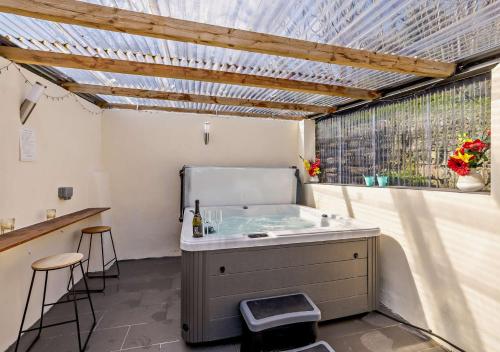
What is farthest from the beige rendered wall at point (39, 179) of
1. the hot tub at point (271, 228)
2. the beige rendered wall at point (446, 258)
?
the beige rendered wall at point (446, 258)

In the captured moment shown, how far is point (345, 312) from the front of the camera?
7.92ft

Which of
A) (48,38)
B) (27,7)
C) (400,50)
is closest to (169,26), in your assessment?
(27,7)

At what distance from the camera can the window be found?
224 centimetres

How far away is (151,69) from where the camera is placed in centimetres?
233

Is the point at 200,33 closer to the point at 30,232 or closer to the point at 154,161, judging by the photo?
the point at 30,232

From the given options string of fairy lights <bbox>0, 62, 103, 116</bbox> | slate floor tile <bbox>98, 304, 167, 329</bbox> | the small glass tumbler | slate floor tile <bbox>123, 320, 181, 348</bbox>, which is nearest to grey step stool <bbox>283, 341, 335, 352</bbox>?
slate floor tile <bbox>123, 320, 181, 348</bbox>

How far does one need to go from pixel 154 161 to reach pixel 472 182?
3.88 metres

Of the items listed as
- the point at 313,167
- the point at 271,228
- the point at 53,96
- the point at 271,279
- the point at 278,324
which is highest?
the point at 53,96

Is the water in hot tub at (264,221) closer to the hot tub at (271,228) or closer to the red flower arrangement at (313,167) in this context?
the hot tub at (271,228)

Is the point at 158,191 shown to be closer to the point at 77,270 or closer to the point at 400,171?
the point at 77,270

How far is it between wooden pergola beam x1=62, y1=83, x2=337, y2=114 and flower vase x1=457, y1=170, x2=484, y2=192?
2.13 metres

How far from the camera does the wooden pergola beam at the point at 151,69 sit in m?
2.08

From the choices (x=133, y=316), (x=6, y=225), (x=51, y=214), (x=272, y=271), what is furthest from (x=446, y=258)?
(x=51, y=214)

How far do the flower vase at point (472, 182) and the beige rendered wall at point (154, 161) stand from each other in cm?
309
